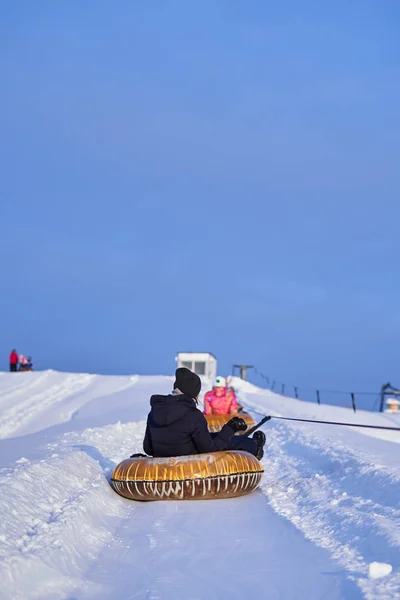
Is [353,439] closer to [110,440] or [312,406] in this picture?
[110,440]

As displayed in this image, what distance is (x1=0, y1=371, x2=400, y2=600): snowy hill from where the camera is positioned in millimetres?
4930

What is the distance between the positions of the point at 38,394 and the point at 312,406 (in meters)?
12.8

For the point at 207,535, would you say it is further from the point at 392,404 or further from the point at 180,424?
the point at 392,404

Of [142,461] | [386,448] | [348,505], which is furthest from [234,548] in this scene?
[386,448]

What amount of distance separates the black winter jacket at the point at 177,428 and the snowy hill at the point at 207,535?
689 mm

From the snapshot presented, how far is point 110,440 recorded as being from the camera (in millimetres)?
14555

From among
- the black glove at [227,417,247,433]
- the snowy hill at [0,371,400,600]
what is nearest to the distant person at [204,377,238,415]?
the snowy hill at [0,371,400,600]

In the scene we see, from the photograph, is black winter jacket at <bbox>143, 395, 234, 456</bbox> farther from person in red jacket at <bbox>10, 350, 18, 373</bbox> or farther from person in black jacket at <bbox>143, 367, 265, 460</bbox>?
person in red jacket at <bbox>10, 350, 18, 373</bbox>

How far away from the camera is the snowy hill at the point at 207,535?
4930mm

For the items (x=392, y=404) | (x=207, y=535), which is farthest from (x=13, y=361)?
(x=207, y=535)

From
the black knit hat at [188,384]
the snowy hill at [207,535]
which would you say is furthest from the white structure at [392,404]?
the black knit hat at [188,384]

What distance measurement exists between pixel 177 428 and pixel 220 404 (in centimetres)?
818

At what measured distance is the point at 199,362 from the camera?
53156 mm

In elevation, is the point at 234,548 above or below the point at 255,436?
below
